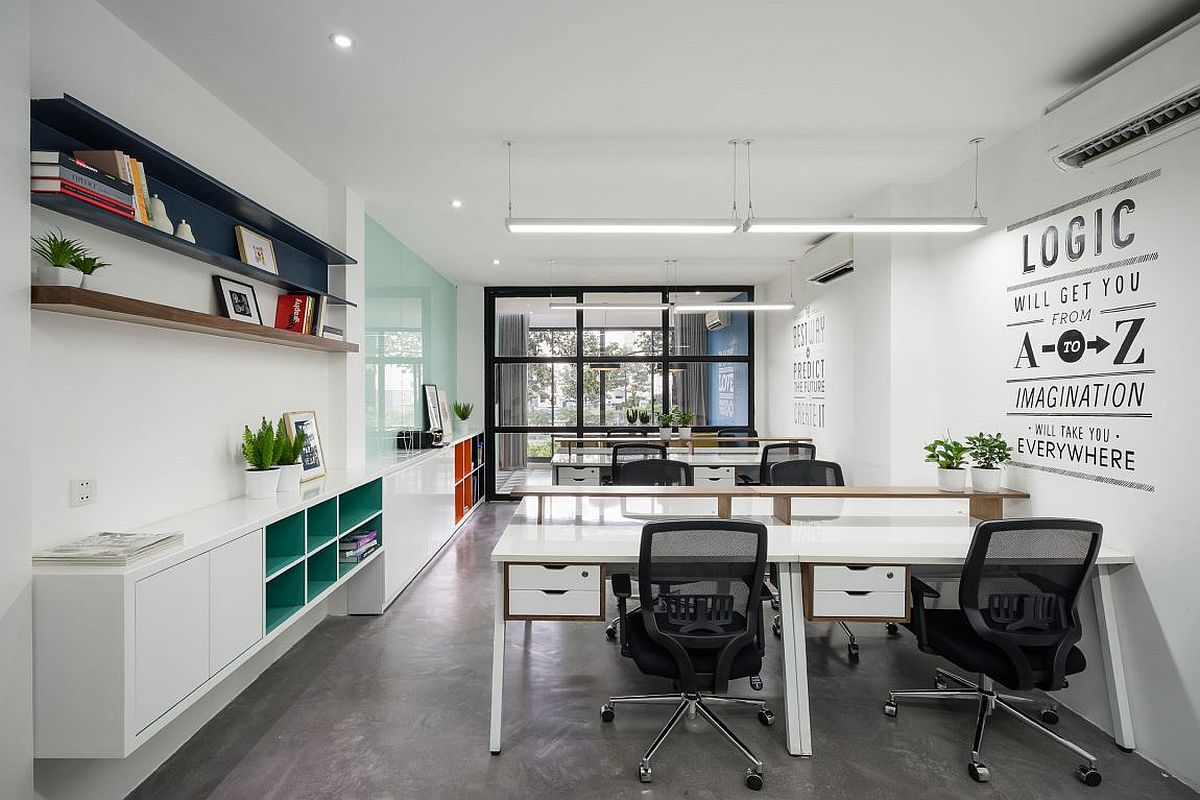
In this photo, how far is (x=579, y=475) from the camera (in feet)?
19.7

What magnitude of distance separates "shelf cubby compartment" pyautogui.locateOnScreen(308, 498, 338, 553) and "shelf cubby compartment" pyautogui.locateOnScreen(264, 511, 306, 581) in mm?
309

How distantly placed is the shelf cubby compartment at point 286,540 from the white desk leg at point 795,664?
88.6 inches

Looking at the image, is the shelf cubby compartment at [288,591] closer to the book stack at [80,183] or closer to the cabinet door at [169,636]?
the cabinet door at [169,636]

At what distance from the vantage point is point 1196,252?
2.31 meters

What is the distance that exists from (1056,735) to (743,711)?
1.23 m

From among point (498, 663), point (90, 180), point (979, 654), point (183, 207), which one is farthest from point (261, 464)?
point (979, 654)

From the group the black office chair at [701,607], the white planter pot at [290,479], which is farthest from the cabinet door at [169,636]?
the black office chair at [701,607]

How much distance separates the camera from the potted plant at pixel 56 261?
6.28ft

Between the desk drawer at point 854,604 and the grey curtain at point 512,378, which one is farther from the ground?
the grey curtain at point 512,378

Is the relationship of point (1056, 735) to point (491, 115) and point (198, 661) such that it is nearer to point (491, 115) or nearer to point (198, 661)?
point (198, 661)

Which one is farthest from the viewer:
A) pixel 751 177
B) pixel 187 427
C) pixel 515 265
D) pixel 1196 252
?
pixel 515 265

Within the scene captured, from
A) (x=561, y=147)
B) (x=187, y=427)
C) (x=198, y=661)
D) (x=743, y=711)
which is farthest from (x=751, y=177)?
(x=198, y=661)

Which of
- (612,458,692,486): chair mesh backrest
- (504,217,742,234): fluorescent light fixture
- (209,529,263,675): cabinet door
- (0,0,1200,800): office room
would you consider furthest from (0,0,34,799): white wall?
(612,458,692,486): chair mesh backrest

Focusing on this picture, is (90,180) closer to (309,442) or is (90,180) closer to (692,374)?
(309,442)
